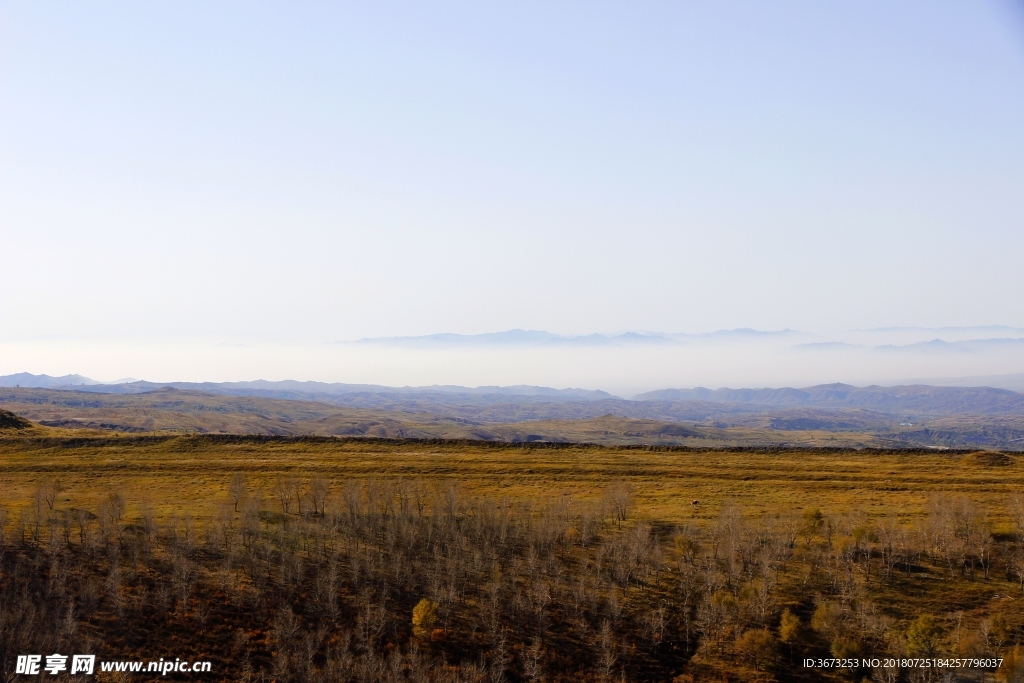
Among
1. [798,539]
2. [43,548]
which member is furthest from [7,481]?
[798,539]

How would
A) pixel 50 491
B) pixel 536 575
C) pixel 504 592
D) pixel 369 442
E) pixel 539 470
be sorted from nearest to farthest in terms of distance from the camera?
pixel 504 592, pixel 536 575, pixel 50 491, pixel 539 470, pixel 369 442

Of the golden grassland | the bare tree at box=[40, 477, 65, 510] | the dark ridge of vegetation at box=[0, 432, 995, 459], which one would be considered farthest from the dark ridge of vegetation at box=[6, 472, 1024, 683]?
the dark ridge of vegetation at box=[0, 432, 995, 459]

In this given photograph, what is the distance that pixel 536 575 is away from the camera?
55.7 metres

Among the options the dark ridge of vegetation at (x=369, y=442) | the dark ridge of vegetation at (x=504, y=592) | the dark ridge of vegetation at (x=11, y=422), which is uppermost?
→ the dark ridge of vegetation at (x=11, y=422)

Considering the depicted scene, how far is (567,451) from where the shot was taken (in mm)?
114750

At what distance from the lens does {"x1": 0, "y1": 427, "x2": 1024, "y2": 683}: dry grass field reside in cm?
4550

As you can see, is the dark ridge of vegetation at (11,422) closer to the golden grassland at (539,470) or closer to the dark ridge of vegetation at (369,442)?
the dark ridge of vegetation at (369,442)

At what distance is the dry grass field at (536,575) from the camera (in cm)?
4550

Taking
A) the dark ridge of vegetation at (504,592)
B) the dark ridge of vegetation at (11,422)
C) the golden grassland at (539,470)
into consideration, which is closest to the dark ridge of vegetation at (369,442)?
the golden grassland at (539,470)

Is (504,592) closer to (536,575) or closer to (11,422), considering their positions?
(536,575)

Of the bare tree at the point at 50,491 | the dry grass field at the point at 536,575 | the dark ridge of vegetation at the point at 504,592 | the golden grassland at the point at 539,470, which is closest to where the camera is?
the dark ridge of vegetation at the point at 504,592

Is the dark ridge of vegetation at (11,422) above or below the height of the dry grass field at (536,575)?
above

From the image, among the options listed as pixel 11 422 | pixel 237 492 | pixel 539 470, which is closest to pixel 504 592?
pixel 237 492

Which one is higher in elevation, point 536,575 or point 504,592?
point 536,575
